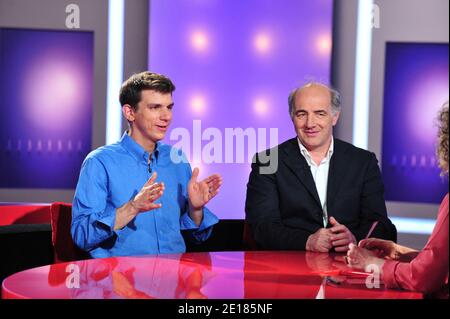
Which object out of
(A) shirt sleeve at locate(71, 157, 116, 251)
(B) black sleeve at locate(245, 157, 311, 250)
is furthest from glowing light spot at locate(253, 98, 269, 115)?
(A) shirt sleeve at locate(71, 157, 116, 251)

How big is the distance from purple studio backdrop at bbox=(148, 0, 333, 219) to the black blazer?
1.95 m

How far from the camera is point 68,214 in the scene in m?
2.64

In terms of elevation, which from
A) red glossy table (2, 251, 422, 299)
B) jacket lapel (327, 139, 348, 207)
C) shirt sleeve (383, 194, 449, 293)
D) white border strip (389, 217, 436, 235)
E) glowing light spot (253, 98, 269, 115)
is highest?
glowing light spot (253, 98, 269, 115)

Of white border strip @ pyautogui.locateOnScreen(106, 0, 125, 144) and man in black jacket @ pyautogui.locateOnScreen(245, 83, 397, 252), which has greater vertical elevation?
white border strip @ pyautogui.locateOnScreen(106, 0, 125, 144)

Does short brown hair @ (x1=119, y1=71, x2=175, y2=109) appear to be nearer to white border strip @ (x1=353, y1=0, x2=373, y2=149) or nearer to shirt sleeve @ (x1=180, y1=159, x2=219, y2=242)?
shirt sleeve @ (x1=180, y1=159, x2=219, y2=242)

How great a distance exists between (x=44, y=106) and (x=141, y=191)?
2.98 meters

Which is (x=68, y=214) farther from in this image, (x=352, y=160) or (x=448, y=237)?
(x=448, y=237)

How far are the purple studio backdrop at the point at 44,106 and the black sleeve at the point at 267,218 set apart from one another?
248cm

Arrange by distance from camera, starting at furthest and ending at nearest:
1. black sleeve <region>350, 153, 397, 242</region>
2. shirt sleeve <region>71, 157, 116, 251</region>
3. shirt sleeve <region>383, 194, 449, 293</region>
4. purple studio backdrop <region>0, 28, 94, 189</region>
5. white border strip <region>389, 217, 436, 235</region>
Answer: purple studio backdrop <region>0, 28, 94, 189</region> < white border strip <region>389, 217, 436, 235</region> < black sleeve <region>350, 153, 397, 242</region> < shirt sleeve <region>71, 157, 116, 251</region> < shirt sleeve <region>383, 194, 449, 293</region>

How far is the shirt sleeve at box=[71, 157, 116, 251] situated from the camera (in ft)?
7.44

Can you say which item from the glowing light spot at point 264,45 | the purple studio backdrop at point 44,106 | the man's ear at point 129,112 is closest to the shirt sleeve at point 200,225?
the man's ear at point 129,112

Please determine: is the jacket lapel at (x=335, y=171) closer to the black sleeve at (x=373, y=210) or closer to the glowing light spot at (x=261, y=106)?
the black sleeve at (x=373, y=210)
